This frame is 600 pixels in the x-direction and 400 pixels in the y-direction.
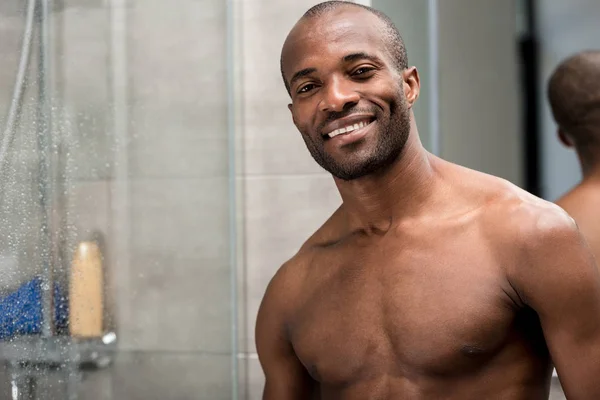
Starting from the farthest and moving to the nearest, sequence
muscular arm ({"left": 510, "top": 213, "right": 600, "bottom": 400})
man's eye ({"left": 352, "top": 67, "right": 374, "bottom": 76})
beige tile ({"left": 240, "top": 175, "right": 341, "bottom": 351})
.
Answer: beige tile ({"left": 240, "top": 175, "right": 341, "bottom": 351}), man's eye ({"left": 352, "top": 67, "right": 374, "bottom": 76}), muscular arm ({"left": 510, "top": 213, "right": 600, "bottom": 400})

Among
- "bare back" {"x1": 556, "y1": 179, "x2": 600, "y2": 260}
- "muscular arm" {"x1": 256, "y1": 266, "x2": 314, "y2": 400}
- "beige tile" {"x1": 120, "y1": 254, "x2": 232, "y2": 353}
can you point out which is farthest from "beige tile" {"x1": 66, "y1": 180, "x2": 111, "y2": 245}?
"bare back" {"x1": 556, "y1": 179, "x2": 600, "y2": 260}

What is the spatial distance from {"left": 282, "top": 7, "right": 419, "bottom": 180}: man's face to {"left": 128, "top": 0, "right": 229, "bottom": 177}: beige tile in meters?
0.32

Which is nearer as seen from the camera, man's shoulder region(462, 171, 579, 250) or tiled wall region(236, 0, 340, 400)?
man's shoulder region(462, 171, 579, 250)

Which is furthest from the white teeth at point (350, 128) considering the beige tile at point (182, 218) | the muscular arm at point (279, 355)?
the beige tile at point (182, 218)

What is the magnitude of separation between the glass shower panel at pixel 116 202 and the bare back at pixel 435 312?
296 millimetres

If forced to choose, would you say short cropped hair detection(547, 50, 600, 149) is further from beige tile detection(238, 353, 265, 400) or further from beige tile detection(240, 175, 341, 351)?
beige tile detection(238, 353, 265, 400)

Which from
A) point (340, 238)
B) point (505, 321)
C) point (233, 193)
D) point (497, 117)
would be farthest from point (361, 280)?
point (497, 117)

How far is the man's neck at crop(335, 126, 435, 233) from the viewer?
1069mm

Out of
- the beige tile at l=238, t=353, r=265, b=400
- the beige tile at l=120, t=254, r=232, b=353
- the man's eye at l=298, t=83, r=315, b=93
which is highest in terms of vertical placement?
the man's eye at l=298, t=83, r=315, b=93

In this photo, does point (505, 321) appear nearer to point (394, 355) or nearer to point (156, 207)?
point (394, 355)

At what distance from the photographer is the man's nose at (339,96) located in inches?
39.6

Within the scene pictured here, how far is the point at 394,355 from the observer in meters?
1.03

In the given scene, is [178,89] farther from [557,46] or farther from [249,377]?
[557,46]

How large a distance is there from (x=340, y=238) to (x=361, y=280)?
0.09 metres
